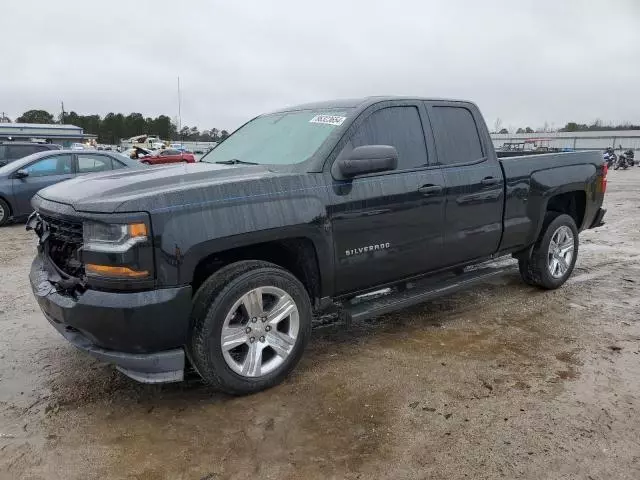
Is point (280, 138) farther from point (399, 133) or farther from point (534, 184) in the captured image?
point (534, 184)

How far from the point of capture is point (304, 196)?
3.43 meters

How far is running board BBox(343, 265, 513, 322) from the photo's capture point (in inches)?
151

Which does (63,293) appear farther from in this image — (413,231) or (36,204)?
(413,231)

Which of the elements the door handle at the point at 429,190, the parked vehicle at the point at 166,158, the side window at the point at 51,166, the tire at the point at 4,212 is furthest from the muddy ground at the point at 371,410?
the parked vehicle at the point at 166,158

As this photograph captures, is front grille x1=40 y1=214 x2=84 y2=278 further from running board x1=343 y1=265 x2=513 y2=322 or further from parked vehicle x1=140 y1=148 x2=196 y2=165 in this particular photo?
parked vehicle x1=140 y1=148 x2=196 y2=165

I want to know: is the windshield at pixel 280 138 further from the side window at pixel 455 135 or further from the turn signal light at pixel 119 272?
the turn signal light at pixel 119 272

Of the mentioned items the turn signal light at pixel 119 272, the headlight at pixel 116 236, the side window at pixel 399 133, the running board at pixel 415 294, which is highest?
the side window at pixel 399 133

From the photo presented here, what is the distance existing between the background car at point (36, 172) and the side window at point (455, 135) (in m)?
7.07

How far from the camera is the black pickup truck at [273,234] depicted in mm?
2906

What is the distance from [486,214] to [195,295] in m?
2.72

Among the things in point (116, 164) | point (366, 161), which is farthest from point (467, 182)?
point (116, 164)

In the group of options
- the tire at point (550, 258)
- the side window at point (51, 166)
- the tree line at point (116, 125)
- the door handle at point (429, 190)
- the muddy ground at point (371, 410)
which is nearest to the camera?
the muddy ground at point (371, 410)

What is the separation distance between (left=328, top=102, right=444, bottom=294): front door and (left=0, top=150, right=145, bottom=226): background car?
23.4ft

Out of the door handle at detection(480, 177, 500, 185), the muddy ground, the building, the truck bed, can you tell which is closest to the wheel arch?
the muddy ground
